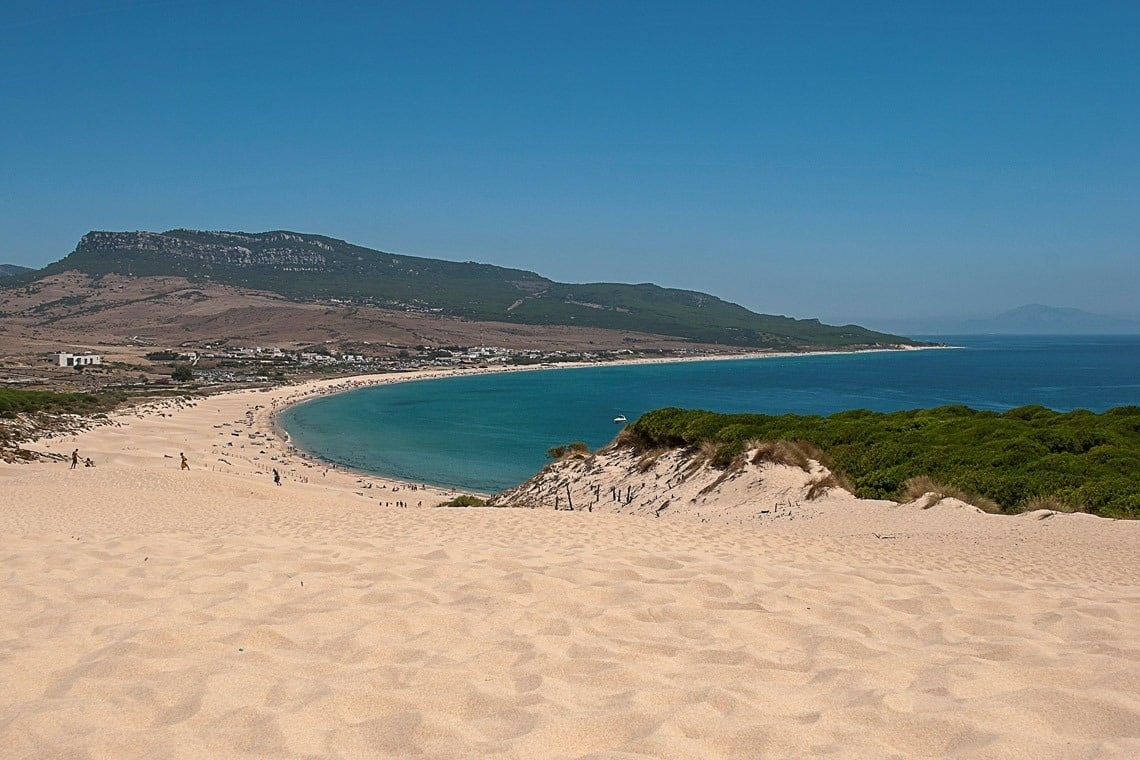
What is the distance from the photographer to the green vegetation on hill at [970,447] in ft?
47.2

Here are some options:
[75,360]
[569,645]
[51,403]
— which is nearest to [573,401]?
[51,403]

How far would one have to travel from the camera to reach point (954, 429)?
1994cm

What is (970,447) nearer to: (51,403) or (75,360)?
(51,403)

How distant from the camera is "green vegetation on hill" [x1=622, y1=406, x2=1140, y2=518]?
1440cm

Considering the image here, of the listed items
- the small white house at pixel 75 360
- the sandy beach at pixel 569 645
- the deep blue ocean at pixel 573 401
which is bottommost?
the deep blue ocean at pixel 573 401

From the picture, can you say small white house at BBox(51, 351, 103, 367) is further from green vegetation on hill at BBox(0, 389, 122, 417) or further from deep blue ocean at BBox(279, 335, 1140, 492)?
deep blue ocean at BBox(279, 335, 1140, 492)

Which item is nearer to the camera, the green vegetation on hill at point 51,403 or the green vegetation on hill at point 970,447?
the green vegetation on hill at point 970,447

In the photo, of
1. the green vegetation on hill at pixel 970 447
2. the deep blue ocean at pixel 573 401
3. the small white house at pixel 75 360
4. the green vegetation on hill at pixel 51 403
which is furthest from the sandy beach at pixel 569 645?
the small white house at pixel 75 360

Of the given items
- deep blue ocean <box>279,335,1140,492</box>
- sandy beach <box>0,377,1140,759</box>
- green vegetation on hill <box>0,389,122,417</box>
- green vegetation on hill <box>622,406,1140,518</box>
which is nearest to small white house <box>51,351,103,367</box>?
green vegetation on hill <box>0,389,122,417</box>

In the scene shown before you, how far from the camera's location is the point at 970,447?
17844 millimetres

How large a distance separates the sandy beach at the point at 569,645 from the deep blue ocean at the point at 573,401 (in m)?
32.6

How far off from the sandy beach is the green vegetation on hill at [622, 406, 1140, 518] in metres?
3.55

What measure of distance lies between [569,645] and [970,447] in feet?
50.6

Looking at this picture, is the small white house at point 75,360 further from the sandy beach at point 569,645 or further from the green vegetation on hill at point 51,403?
the sandy beach at point 569,645
